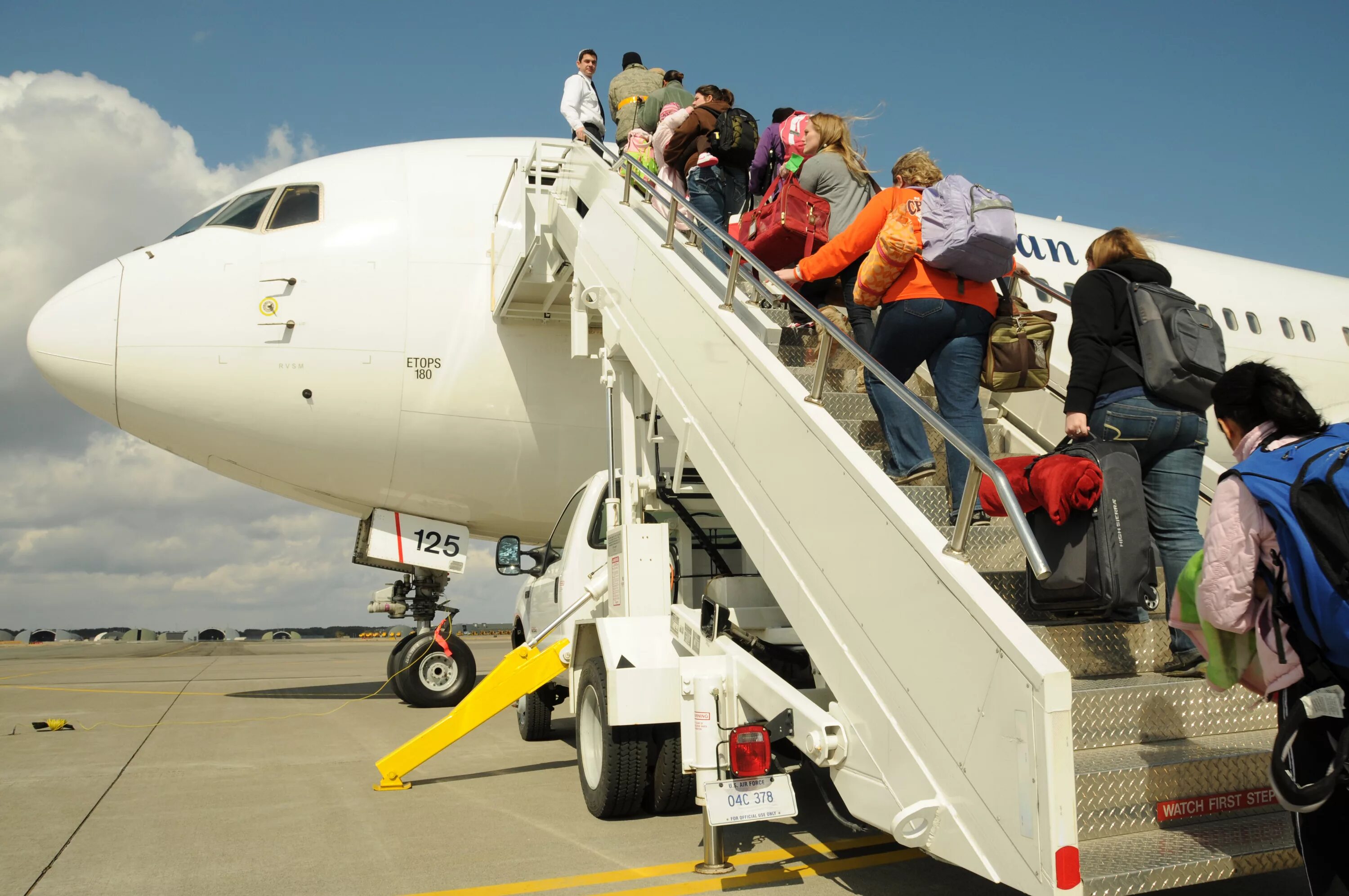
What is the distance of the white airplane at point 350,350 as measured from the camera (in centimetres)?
805

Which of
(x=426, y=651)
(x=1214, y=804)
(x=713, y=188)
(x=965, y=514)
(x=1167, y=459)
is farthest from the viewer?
(x=426, y=651)

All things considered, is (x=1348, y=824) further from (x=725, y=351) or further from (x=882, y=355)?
(x=725, y=351)

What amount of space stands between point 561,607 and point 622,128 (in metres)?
3.83

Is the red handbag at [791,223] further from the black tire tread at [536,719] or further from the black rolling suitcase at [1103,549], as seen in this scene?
the black tire tread at [536,719]

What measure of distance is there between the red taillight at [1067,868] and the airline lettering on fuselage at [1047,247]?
8.43m

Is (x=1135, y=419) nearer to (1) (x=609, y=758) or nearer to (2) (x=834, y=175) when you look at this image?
(2) (x=834, y=175)

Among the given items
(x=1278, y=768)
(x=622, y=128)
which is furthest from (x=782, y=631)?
(x=622, y=128)

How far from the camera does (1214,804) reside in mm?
3031

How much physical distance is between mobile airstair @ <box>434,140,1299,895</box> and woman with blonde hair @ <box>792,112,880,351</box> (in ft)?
1.64

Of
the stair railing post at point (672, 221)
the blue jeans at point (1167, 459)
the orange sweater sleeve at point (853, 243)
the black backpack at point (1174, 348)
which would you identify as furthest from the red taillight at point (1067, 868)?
the stair railing post at point (672, 221)

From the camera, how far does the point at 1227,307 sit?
36.1 feet

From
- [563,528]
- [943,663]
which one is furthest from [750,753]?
[563,528]

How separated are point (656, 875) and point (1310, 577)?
9.16 ft

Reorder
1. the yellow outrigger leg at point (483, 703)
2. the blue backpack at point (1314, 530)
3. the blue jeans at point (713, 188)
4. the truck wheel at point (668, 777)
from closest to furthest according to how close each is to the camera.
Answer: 1. the blue backpack at point (1314, 530)
2. the truck wheel at point (668, 777)
3. the yellow outrigger leg at point (483, 703)
4. the blue jeans at point (713, 188)
